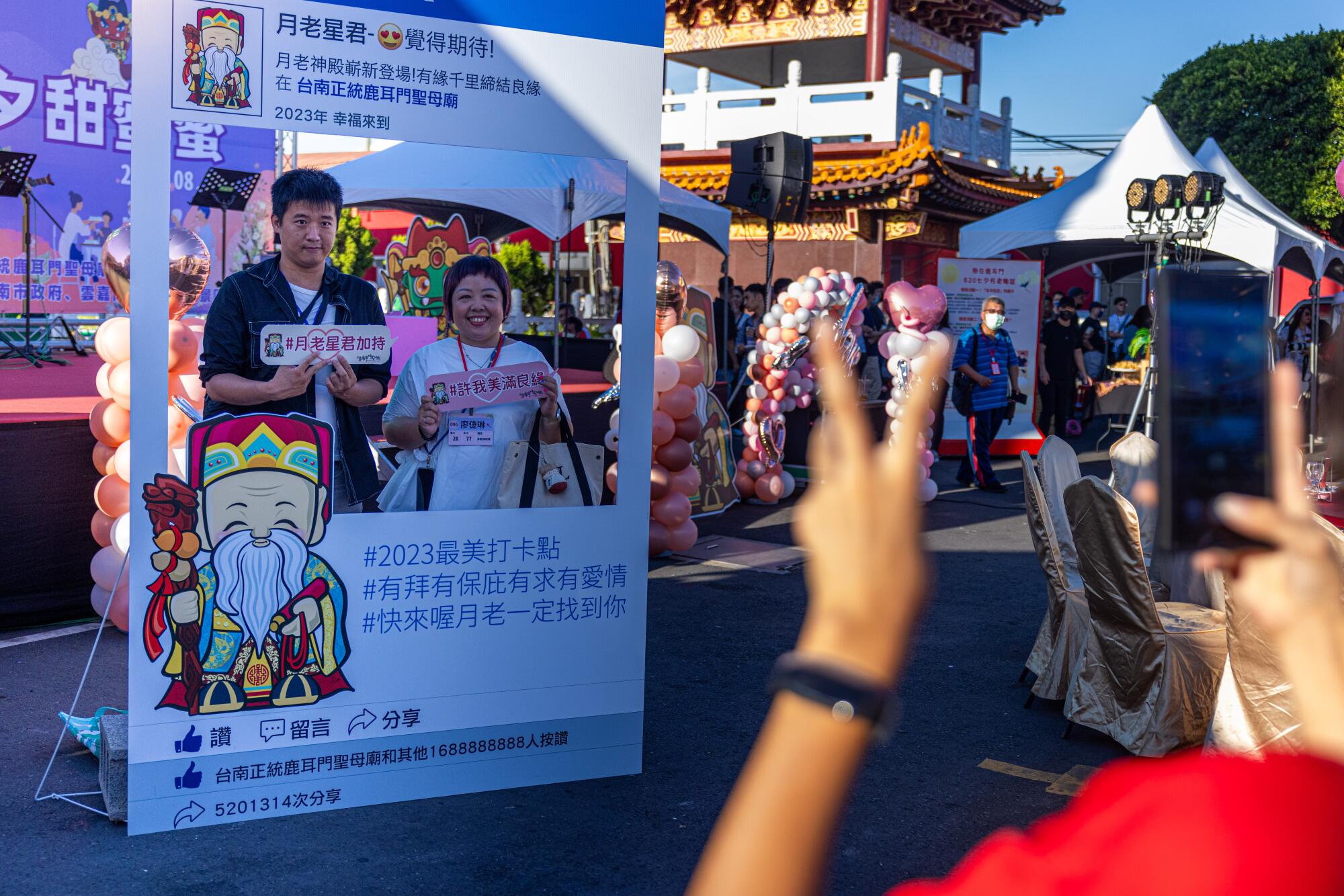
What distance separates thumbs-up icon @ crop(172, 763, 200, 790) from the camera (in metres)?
3.36

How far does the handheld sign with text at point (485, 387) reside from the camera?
3.61 meters

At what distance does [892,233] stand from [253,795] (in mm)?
15261

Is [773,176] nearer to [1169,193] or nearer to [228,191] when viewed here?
[1169,193]

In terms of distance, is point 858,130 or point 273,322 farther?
point 858,130

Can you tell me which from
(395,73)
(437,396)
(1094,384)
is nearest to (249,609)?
(437,396)

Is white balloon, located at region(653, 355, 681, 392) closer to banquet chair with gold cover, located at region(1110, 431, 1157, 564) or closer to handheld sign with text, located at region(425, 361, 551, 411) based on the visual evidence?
banquet chair with gold cover, located at region(1110, 431, 1157, 564)

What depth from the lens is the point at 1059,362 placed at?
13094mm

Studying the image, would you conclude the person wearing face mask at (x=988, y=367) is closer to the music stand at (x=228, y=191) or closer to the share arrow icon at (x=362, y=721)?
the music stand at (x=228, y=191)

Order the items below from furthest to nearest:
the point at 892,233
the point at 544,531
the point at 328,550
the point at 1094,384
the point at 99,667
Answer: the point at 892,233
the point at 1094,384
the point at 99,667
the point at 544,531
the point at 328,550

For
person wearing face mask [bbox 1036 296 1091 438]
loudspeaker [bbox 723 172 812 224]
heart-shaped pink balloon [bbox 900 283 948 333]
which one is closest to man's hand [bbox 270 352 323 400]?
heart-shaped pink balloon [bbox 900 283 948 333]

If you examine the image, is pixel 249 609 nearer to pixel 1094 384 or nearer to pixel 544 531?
pixel 544 531

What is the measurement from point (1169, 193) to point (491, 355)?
8.57 m

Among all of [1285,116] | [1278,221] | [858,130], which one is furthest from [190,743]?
[1285,116]

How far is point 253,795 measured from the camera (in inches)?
136
